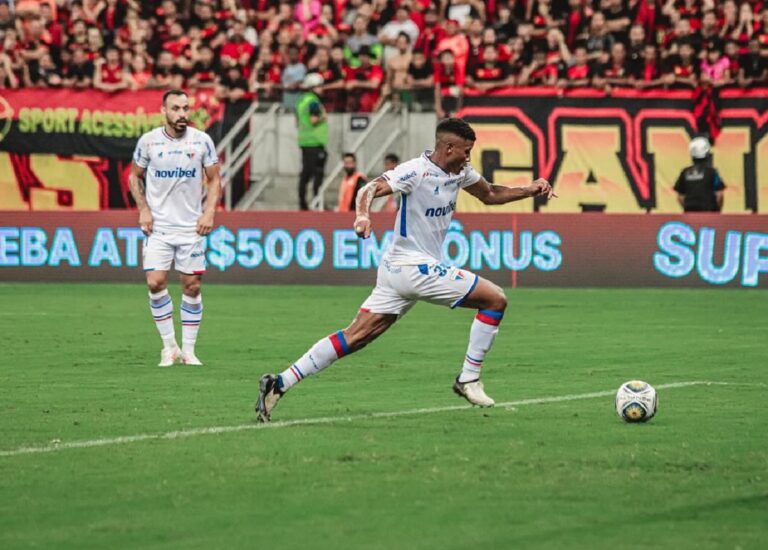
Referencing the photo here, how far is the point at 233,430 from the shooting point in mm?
9734

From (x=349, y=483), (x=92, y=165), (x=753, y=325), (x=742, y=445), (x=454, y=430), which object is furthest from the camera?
(x=92, y=165)

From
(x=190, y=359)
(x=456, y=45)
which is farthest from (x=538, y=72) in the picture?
(x=190, y=359)

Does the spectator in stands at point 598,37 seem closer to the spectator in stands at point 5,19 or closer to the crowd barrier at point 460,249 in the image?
the crowd barrier at point 460,249

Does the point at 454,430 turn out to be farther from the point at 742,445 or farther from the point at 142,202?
the point at 142,202

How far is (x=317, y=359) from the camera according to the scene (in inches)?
404

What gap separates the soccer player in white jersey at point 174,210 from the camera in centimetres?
1429

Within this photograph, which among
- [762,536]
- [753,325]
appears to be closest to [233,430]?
[762,536]

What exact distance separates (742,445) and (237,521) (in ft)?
11.7

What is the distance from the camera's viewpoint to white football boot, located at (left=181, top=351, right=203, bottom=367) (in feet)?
46.1

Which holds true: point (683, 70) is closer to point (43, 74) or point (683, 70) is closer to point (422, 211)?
point (43, 74)

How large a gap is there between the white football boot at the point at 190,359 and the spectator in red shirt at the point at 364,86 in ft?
40.5

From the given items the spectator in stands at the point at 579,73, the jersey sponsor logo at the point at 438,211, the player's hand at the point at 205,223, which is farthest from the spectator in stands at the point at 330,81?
the jersey sponsor logo at the point at 438,211

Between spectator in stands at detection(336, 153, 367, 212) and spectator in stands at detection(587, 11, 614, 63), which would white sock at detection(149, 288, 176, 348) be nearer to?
spectator in stands at detection(336, 153, 367, 212)

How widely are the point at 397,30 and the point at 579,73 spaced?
3402 millimetres
